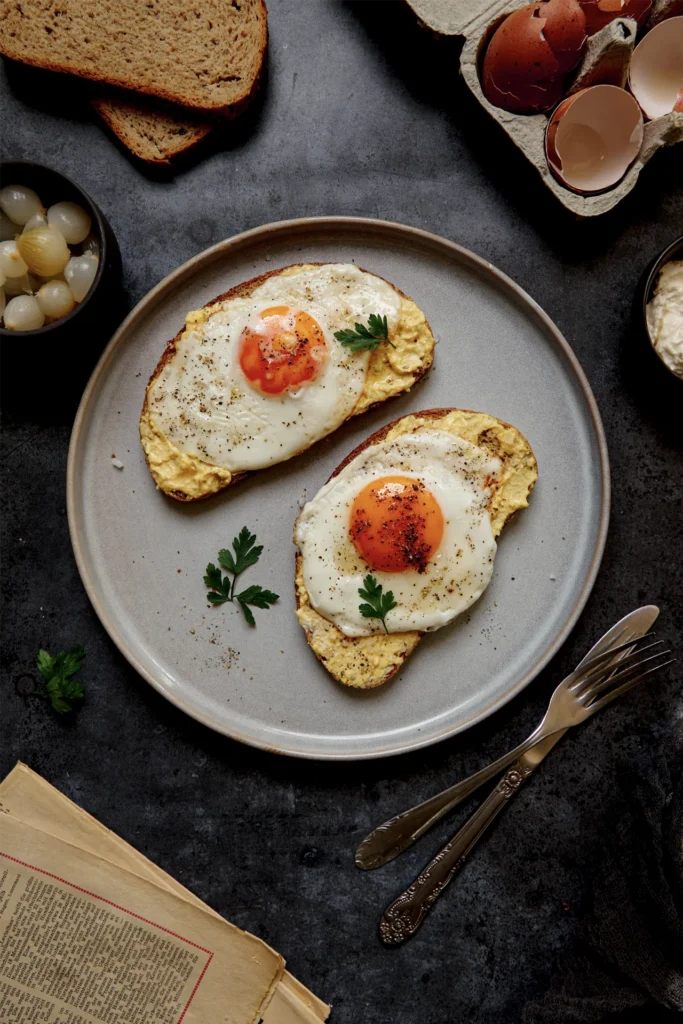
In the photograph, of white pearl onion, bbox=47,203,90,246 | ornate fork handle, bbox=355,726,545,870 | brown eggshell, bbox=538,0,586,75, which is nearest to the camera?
brown eggshell, bbox=538,0,586,75

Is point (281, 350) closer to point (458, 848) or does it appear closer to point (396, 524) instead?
point (396, 524)

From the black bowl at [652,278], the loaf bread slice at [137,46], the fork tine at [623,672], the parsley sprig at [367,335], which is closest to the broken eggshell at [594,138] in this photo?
the black bowl at [652,278]

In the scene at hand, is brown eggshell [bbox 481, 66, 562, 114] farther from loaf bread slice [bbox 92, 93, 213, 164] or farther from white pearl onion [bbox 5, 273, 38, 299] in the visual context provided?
white pearl onion [bbox 5, 273, 38, 299]

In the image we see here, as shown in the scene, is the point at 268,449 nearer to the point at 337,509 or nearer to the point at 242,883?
the point at 337,509

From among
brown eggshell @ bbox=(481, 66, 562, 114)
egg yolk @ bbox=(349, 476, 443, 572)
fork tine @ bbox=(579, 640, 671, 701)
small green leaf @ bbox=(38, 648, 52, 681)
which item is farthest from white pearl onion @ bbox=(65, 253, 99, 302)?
fork tine @ bbox=(579, 640, 671, 701)

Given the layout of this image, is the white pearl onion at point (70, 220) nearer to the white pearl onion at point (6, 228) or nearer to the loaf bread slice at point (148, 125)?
the white pearl onion at point (6, 228)

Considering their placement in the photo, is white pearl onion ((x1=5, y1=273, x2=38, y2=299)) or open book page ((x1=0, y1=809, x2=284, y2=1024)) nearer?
white pearl onion ((x1=5, y1=273, x2=38, y2=299))
